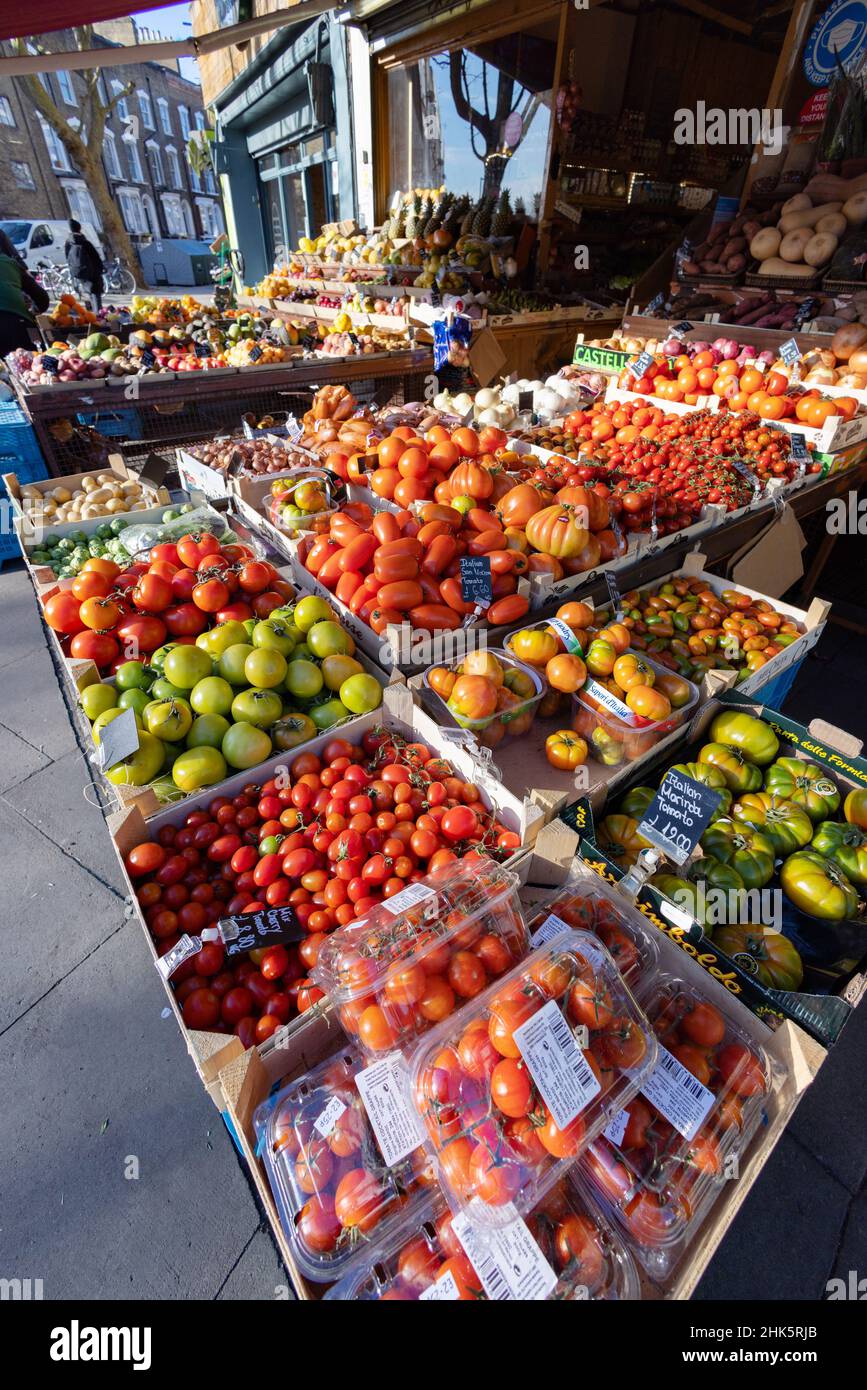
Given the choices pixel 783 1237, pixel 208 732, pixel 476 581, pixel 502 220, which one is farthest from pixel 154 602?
pixel 502 220

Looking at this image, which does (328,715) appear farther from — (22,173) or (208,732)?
(22,173)

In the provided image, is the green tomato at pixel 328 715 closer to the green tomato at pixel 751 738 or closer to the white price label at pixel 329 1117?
the white price label at pixel 329 1117

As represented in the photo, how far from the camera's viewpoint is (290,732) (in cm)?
214

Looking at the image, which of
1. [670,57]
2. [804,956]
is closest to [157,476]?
[804,956]

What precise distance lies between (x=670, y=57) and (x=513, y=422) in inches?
342

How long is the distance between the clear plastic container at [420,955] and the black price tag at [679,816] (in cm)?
45

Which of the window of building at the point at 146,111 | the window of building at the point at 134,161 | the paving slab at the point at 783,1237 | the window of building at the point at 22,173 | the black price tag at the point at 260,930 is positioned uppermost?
the window of building at the point at 146,111

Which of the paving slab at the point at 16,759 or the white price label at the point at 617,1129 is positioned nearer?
the white price label at the point at 617,1129

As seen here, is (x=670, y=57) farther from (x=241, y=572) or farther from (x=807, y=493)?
(x=241, y=572)

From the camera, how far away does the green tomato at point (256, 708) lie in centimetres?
211

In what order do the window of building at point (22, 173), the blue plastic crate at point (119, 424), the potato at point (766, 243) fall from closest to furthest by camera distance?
the potato at point (766, 243) < the blue plastic crate at point (119, 424) < the window of building at point (22, 173)

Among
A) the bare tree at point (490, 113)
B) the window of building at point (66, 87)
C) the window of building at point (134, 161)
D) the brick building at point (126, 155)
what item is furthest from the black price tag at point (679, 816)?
the window of building at point (134, 161)

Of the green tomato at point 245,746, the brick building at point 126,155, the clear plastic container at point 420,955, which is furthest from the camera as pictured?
the brick building at point 126,155

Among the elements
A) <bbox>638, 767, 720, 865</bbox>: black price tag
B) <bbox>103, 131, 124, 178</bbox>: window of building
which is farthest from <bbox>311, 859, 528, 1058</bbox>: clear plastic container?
<bbox>103, 131, 124, 178</bbox>: window of building
